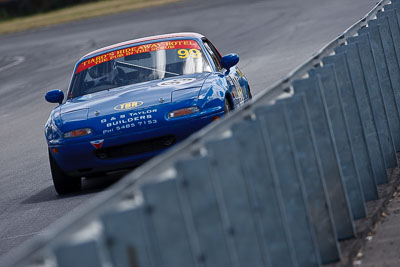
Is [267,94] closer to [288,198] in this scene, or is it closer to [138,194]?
[288,198]

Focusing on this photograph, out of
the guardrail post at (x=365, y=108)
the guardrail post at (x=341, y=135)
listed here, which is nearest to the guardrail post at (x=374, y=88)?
the guardrail post at (x=365, y=108)

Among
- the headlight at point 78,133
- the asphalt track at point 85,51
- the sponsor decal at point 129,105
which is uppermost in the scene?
the sponsor decal at point 129,105

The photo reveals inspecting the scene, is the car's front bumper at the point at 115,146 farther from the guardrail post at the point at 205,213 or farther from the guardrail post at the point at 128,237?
the guardrail post at the point at 128,237

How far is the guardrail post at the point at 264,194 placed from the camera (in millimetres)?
4855

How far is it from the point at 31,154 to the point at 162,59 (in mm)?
3363

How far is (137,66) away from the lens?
11125mm

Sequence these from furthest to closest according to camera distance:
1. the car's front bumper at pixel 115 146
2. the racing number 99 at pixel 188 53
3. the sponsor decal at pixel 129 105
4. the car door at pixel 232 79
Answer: the racing number 99 at pixel 188 53 < the car door at pixel 232 79 < the sponsor decal at pixel 129 105 < the car's front bumper at pixel 115 146

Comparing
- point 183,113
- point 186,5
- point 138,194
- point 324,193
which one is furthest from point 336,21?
point 138,194

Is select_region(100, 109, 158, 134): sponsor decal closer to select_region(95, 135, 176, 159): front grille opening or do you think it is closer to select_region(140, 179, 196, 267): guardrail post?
select_region(95, 135, 176, 159): front grille opening

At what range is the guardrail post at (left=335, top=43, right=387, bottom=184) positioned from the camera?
7578 mm

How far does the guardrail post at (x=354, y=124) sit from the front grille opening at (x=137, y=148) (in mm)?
2917

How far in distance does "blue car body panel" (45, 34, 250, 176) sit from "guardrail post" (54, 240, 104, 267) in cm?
640

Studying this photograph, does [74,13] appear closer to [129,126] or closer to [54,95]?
[54,95]

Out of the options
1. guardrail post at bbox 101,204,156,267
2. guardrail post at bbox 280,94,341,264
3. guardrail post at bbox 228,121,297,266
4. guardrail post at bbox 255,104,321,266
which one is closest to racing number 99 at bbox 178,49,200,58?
guardrail post at bbox 280,94,341,264
